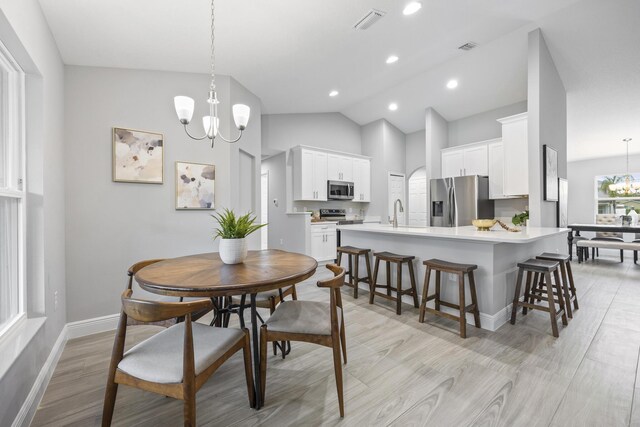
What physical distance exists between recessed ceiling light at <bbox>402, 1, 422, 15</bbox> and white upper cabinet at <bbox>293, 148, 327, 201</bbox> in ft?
10.3

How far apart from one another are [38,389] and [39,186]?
1274mm

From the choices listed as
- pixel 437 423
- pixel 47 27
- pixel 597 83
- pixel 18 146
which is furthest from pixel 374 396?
pixel 597 83

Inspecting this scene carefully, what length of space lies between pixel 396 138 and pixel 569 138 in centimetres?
404

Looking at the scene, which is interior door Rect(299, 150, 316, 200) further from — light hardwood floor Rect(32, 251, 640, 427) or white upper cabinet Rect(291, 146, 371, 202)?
light hardwood floor Rect(32, 251, 640, 427)

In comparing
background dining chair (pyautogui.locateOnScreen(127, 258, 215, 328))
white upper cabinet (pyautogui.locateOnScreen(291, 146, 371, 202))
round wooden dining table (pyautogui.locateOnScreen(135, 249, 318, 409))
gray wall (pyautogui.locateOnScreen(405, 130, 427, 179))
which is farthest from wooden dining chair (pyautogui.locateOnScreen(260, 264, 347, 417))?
gray wall (pyautogui.locateOnScreen(405, 130, 427, 179))

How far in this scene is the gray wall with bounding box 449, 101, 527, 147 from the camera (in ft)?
17.9

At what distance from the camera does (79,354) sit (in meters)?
2.16

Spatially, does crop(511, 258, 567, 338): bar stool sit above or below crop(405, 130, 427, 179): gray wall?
below

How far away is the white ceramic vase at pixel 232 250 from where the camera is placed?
1.81m

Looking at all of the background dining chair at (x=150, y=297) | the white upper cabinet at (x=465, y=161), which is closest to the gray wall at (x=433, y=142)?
the white upper cabinet at (x=465, y=161)

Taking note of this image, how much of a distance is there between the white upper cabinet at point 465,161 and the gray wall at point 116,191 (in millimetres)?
4911

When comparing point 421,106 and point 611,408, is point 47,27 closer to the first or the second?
point 611,408

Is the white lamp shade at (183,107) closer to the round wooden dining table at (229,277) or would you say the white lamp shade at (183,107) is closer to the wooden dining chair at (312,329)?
the round wooden dining table at (229,277)

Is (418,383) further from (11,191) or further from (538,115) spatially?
(538,115)
